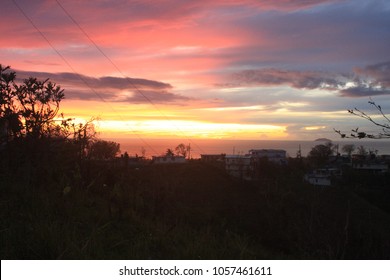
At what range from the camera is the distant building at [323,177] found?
45191mm

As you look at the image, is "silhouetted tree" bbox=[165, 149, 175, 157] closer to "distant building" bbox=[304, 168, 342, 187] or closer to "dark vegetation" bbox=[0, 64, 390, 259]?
"distant building" bbox=[304, 168, 342, 187]

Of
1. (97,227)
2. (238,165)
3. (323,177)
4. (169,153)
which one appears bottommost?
(323,177)

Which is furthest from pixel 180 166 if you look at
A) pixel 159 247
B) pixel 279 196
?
pixel 159 247

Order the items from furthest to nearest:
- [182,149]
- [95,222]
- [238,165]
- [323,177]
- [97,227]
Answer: [182,149], [238,165], [323,177], [95,222], [97,227]

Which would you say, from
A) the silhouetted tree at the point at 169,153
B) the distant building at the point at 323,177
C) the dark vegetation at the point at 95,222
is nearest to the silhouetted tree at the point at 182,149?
the silhouetted tree at the point at 169,153

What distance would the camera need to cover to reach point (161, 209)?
10.6 m

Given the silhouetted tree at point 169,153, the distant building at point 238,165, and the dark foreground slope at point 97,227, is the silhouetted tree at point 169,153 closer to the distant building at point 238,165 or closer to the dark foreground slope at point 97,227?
the distant building at point 238,165

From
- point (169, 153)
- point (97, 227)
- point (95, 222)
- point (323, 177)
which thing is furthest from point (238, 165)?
point (97, 227)

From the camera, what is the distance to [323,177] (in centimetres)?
4678

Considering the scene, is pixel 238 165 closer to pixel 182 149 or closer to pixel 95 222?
pixel 182 149

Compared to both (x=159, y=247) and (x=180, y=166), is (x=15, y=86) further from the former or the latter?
(x=180, y=166)

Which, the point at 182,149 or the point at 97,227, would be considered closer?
the point at 97,227

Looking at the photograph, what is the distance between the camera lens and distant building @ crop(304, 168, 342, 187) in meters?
45.2

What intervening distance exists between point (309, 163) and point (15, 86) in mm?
54829
